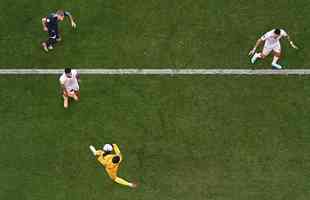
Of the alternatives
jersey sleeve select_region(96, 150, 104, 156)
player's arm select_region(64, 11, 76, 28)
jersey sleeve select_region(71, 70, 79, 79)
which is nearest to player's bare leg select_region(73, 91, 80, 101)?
jersey sleeve select_region(71, 70, 79, 79)

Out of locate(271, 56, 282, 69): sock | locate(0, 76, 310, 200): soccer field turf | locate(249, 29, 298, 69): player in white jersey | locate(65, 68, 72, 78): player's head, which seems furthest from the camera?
locate(271, 56, 282, 69): sock

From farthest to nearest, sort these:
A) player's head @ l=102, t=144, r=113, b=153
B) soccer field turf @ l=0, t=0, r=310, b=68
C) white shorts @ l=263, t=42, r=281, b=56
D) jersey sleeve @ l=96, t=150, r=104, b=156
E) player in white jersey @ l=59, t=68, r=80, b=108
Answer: soccer field turf @ l=0, t=0, r=310, b=68 → white shorts @ l=263, t=42, r=281, b=56 → player in white jersey @ l=59, t=68, r=80, b=108 → jersey sleeve @ l=96, t=150, r=104, b=156 → player's head @ l=102, t=144, r=113, b=153

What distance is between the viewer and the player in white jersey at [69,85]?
1700cm

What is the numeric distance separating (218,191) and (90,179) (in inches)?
→ 139

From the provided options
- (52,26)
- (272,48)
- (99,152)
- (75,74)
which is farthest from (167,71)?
(99,152)

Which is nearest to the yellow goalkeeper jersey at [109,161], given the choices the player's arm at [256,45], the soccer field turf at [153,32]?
the soccer field turf at [153,32]

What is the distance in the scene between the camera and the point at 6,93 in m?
18.3

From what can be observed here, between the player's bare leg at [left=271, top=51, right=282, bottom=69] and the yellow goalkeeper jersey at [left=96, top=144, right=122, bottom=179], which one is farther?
the player's bare leg at [left=271, top=51, right=282, bottom=69]

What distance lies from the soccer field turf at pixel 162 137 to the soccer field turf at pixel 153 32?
74 centimetres

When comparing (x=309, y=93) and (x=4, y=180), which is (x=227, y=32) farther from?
(x=4, y=180)

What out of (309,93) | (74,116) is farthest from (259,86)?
(74,116)

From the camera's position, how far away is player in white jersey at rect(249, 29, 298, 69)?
17594 mm

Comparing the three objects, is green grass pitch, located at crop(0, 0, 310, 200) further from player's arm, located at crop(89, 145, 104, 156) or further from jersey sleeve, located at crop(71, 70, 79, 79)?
jersey sleeve, located at crop(71, 70, 79, 79)

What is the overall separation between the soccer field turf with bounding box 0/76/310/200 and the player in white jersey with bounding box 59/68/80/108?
29 centimetres
